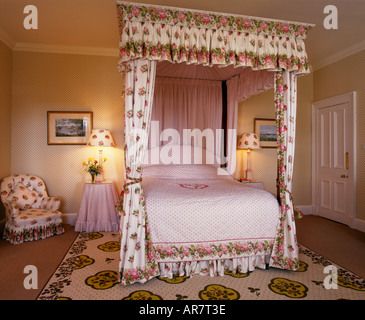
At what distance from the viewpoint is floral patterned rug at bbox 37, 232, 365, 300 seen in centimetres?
243

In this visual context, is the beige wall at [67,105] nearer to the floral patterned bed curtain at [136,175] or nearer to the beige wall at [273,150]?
the beige wall at [273,150]

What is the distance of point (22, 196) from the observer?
4297 mm

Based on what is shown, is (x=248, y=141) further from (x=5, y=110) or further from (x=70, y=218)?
(x=5, y=110)

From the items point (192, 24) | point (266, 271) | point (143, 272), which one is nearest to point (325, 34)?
point (192, 24)

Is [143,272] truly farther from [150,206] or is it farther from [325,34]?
[325,34]

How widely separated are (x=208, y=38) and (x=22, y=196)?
368 cm

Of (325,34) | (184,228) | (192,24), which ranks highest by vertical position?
(325,34)

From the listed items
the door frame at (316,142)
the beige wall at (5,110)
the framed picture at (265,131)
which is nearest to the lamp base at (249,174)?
the framed picture at (265,131)

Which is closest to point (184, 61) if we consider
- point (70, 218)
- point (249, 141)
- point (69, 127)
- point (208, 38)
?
point (208, 38)

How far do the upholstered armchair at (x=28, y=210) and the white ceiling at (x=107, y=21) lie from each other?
2318 millimetres

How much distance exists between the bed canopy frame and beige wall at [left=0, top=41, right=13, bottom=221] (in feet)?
8.59

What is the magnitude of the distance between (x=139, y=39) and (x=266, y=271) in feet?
9.17

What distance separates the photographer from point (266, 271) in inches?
118

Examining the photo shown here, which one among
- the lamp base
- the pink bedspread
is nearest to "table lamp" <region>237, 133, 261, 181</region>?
the lamp base
